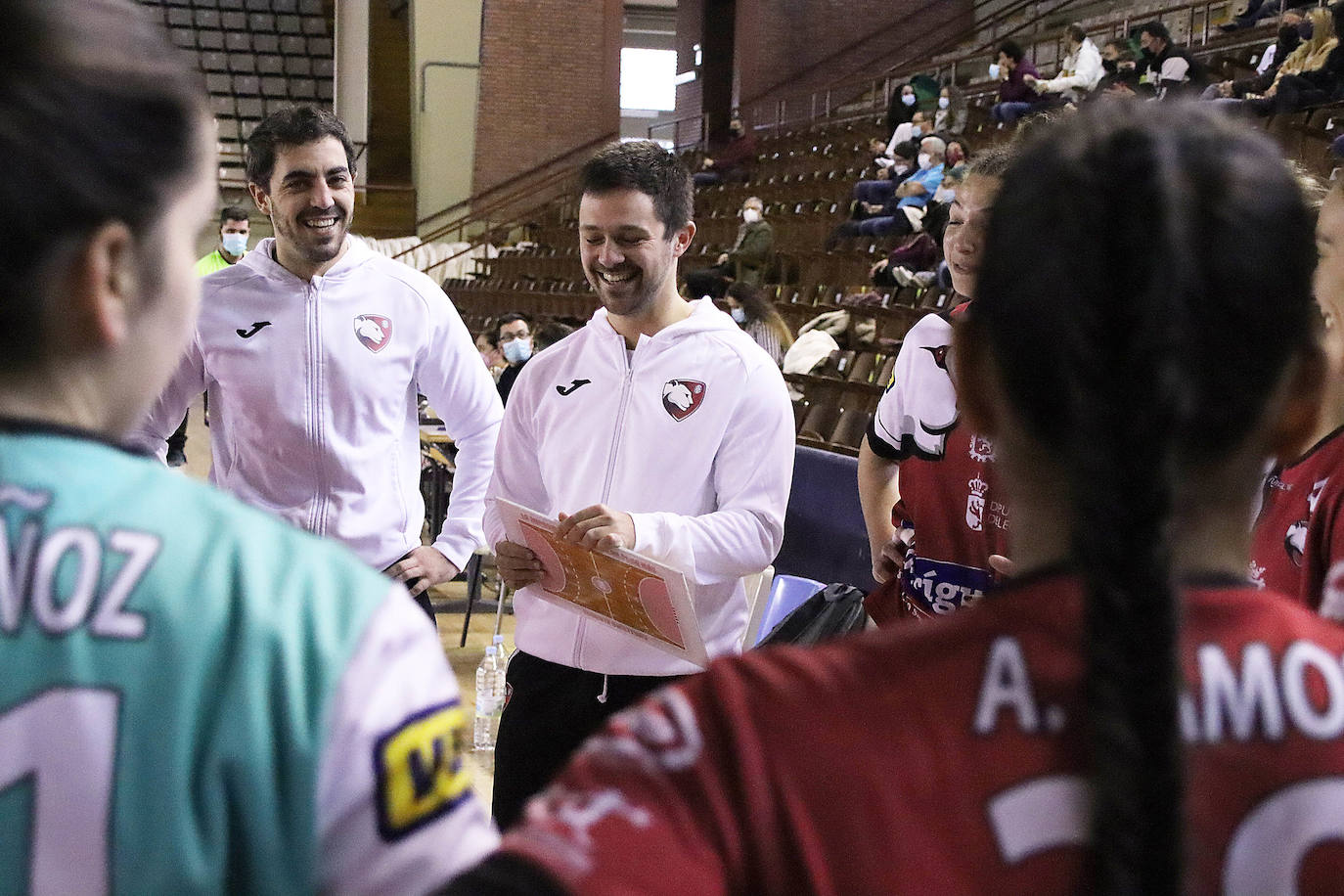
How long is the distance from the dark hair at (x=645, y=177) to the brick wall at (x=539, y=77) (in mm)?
16016

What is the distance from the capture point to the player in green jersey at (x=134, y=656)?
74 cm

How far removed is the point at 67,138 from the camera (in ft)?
2.37

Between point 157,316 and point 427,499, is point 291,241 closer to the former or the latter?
point 157,316

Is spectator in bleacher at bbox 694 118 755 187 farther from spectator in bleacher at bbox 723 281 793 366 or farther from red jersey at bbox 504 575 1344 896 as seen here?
red jersey at bbox 504 575 1344 896

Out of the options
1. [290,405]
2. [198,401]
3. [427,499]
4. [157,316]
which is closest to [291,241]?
[290,405]

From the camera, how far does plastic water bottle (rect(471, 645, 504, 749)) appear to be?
4.49 m

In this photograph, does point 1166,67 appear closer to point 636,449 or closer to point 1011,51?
point 1011,51

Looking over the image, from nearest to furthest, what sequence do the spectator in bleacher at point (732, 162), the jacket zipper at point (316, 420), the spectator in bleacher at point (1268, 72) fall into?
the jacket zipper at point (316, 420) → the spectator in bleacher at point (1268, 72) → the spectator in bleacher at point (732, 162)

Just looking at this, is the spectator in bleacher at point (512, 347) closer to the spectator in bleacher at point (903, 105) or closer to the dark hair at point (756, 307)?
the dark hair at point (756, 307)

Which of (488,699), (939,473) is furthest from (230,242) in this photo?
(939,473)

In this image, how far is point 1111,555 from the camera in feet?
2.08

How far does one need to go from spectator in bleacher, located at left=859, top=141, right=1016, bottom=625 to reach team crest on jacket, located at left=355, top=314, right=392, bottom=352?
39.9 inches

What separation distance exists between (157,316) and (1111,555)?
57 cm

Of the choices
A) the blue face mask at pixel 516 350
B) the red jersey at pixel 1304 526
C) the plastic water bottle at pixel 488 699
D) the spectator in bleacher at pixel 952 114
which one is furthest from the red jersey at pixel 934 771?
the spectator in bleacher at pixel 952 114
